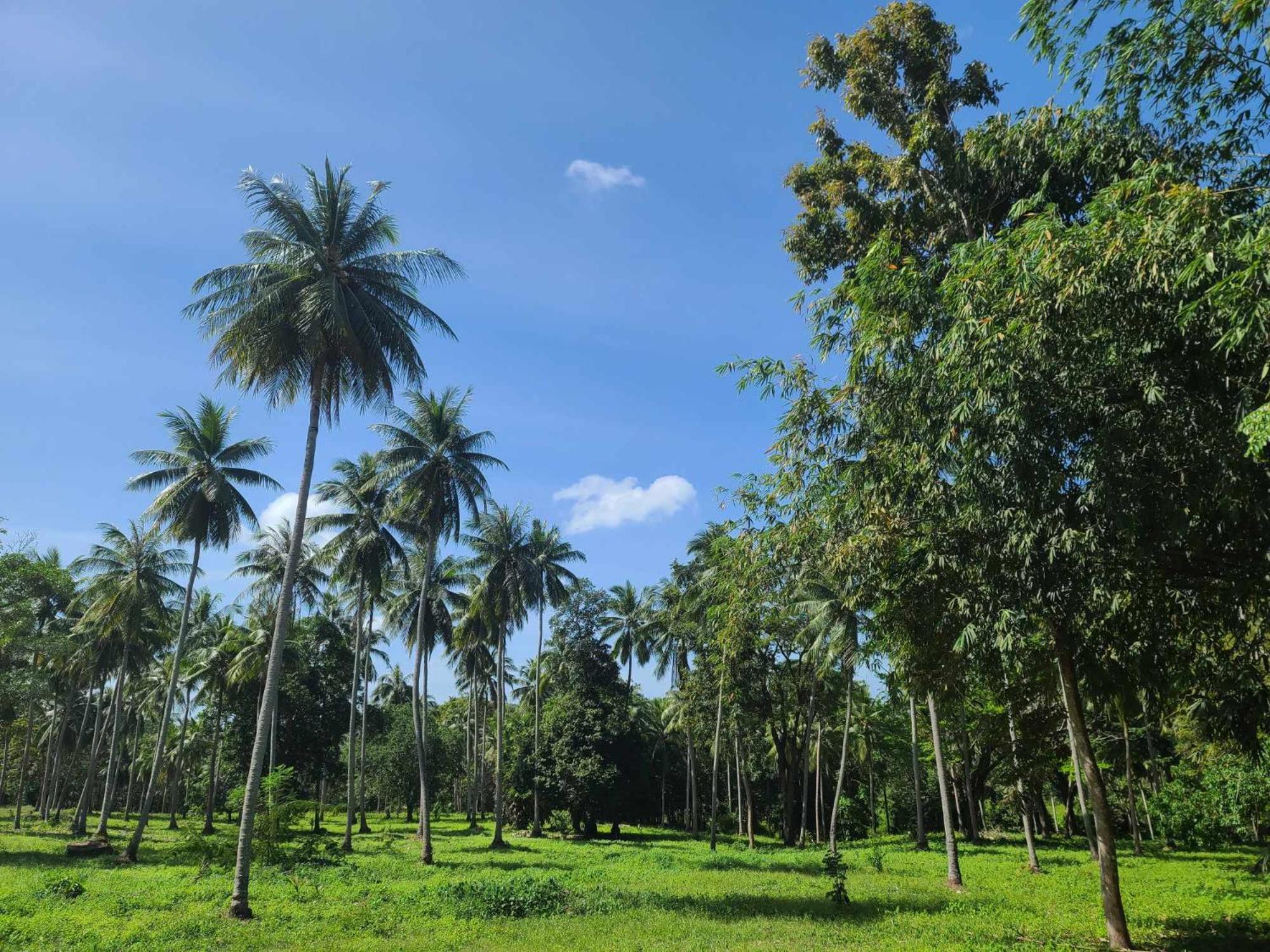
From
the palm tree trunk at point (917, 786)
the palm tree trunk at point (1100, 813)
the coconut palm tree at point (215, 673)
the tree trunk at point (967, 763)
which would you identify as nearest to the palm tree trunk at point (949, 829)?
the tree trunk at point (967, 763)

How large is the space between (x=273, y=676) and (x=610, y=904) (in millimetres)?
8841

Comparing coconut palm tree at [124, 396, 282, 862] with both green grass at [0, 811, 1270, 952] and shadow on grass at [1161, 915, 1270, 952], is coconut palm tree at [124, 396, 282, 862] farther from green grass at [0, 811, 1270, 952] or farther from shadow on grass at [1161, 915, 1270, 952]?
shadow on grass at [1161, 915, 1270, 952]

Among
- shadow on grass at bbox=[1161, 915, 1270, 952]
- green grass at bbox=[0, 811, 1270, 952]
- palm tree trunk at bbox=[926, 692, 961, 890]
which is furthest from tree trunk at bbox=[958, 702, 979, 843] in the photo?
shadow on grass at bbox=[1161, 915, 1270, 952]

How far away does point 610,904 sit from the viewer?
16.0 m

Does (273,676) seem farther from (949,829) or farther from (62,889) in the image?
(949,829)

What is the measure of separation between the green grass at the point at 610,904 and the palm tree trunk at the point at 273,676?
0.68 metres

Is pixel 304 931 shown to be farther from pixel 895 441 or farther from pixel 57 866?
pixel 57 866

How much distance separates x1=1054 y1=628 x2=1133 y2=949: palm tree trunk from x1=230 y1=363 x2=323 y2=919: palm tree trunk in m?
14.1

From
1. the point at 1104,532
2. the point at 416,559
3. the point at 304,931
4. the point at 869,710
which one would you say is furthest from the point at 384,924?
the point at 869,710

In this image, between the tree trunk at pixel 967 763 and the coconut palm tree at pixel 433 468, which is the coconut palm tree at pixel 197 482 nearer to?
the coconut palm tree at pixel 433 468

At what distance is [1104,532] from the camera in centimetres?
855

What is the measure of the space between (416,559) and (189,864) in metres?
14.7

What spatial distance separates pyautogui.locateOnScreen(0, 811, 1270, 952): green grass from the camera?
40.5ft

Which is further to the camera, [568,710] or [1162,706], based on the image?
[568,710]
